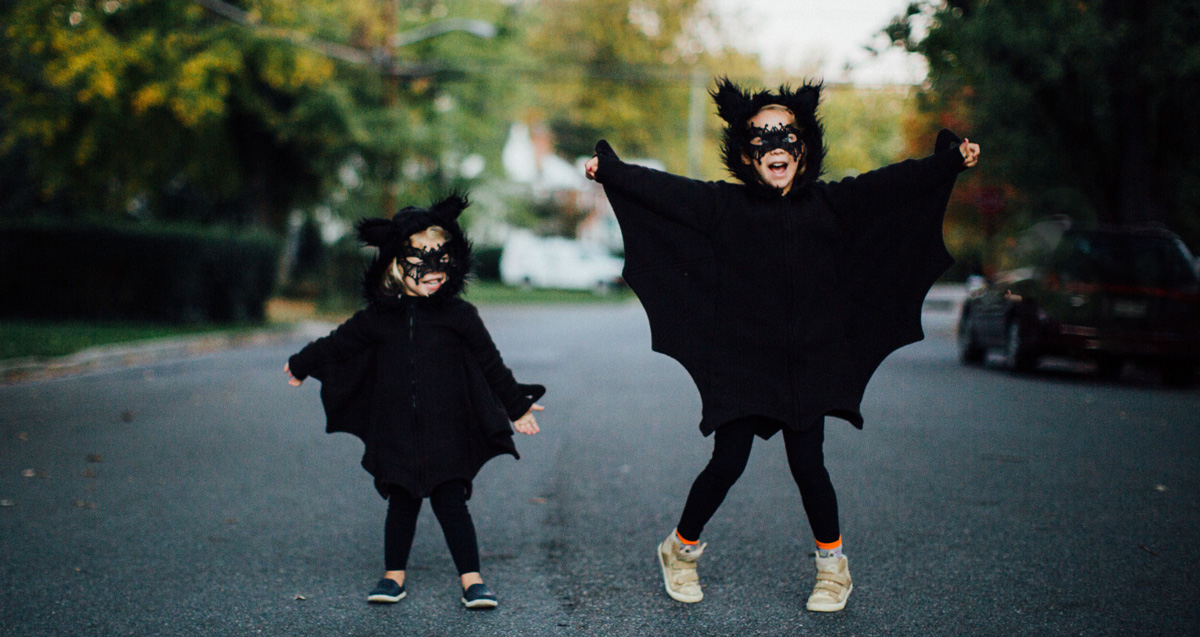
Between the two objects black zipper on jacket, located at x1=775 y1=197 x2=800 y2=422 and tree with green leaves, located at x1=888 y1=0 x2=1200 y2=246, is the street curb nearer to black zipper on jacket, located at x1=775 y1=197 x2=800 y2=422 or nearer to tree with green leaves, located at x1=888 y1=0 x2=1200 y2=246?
black zipper on jacket, located at x1=775 y1=197 x2=800 y2=422

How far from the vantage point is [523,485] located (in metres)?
5.98

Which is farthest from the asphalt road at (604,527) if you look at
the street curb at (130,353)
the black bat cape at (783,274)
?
the street curb at (130,353)

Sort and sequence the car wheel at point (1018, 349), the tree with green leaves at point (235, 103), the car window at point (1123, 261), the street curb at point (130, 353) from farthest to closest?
the tree with green leaves at point (235, 103), the car wheel at point (1018, 349), the street curb at point (130, 353), the car window at point (1123, 261)

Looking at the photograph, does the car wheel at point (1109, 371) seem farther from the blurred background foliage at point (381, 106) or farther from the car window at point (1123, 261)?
the blurred background foliage at point (381, 106)

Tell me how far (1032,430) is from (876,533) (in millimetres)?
3733

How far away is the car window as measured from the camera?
36.9 feet

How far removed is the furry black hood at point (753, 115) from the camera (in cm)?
379

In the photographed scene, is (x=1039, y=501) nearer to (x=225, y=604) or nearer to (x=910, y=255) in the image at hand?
(x=910, y=255)

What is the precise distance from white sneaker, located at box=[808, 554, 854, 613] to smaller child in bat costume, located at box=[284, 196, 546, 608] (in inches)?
45.3

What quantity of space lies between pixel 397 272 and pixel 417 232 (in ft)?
0.58

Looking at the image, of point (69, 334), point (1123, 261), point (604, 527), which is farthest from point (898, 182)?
point (69, 334)

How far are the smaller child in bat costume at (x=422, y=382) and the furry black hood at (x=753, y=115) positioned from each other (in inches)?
40.5

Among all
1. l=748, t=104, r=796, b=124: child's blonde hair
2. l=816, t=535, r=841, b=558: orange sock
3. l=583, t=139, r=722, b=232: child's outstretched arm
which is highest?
l=748, t=104, r=796, b=124: child's blonde hair

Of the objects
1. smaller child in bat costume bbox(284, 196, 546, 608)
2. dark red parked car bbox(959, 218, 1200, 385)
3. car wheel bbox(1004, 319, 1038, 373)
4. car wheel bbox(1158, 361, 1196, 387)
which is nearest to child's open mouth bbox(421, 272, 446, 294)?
smaller child in bat costume bbox(284, 196, 546, 608)
